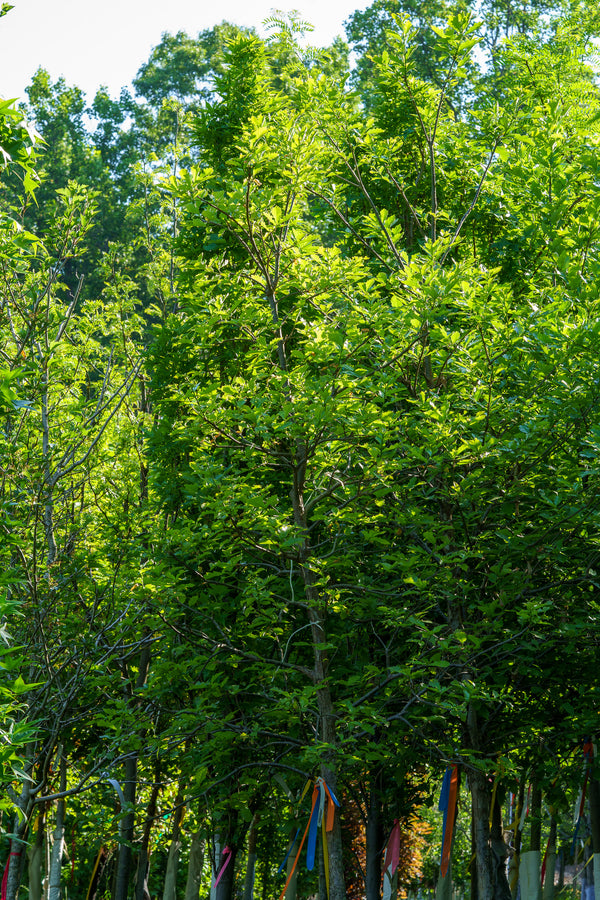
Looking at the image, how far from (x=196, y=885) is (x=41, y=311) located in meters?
8.39

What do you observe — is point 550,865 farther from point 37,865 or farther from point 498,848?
point 37,865

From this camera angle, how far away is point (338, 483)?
839 centimetres

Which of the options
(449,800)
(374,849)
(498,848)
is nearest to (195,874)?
(374,849)

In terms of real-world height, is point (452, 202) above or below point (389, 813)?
above

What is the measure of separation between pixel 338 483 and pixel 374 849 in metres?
5.72

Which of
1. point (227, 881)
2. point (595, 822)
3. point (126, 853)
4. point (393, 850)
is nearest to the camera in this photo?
point (595, 822)

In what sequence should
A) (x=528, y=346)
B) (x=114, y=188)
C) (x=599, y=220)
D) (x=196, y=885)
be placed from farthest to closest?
(x=114, y=188)
(x=196, y=885)
(x=599, y=220)
(x=528, y=346)

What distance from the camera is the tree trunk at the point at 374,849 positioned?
441 inches

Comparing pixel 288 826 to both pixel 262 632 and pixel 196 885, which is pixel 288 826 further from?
pixel 196 885

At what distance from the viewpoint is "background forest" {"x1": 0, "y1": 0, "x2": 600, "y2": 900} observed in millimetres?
7809

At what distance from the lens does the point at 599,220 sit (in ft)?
27.8

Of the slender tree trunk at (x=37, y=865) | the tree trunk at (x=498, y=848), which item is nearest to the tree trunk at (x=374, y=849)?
the tree trunk at (x=498, y=848)

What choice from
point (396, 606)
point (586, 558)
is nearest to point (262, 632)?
point (396, 606)

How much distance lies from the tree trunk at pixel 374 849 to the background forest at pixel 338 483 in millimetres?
42
